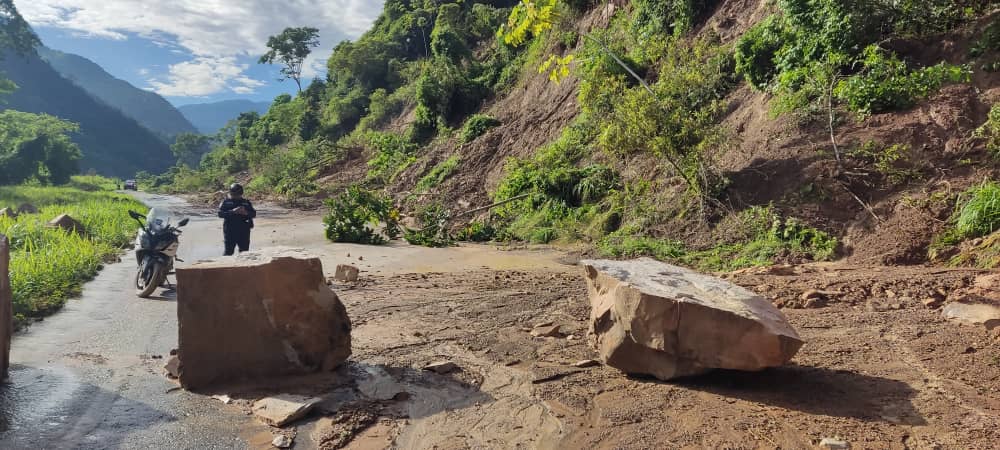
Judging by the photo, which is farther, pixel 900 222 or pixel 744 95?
pixel 744 95

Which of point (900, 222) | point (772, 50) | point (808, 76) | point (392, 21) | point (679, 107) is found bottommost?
point (900, 222)

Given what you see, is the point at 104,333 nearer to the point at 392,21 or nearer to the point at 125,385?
the point at 125,385

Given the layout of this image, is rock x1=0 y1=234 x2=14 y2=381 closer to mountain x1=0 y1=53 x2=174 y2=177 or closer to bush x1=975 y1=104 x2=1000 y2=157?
bush x1=975 y1=104 x2=1000 y2=157

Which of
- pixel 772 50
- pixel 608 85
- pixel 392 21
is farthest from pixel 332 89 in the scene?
pixel 772 50

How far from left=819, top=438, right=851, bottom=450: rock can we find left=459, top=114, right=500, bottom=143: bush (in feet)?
61.3

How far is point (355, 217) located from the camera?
12.5 m

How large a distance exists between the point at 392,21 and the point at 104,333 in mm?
40706

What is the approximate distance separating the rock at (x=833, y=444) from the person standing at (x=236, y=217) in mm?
6986

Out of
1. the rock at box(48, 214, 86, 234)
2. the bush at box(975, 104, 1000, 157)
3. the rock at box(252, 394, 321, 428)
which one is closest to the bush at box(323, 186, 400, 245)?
the rock at box(48, 214, 86, 234)

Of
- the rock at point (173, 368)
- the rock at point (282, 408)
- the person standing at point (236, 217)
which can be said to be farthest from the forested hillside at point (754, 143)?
the person standing at point (236, 217)

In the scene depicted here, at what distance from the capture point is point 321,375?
414 centimetres

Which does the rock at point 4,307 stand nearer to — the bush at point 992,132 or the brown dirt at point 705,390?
the brown dirt at point 705,390

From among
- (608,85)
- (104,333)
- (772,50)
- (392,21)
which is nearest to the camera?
(104,333)

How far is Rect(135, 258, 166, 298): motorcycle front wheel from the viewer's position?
7.35m
